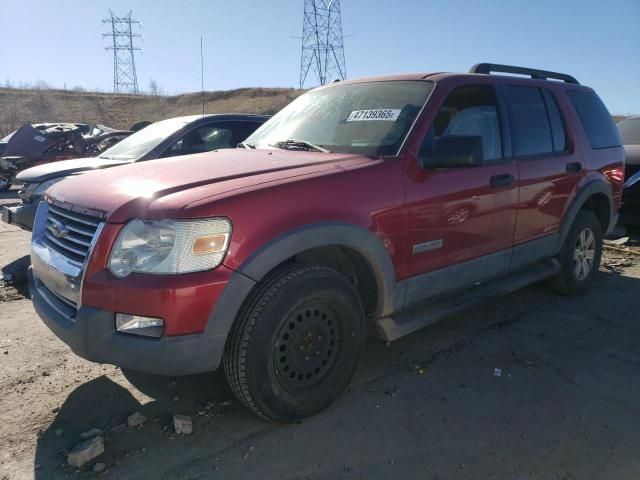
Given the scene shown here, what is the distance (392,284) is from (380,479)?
1.14m

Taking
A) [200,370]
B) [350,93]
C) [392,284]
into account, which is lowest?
[200,370]

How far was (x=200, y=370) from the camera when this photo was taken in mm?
2551

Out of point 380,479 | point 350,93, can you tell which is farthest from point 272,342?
point 350,93

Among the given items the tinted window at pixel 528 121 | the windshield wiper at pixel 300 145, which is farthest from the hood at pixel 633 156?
the windshield wiper at pixel 300 145

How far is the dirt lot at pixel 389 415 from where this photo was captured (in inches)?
101

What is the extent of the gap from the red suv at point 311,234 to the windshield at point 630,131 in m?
4.40

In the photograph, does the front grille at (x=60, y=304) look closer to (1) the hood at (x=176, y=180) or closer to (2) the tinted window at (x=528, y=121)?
(1) the hood at (x=176, y=180)

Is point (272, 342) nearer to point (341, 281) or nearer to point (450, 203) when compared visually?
point (341, 281)

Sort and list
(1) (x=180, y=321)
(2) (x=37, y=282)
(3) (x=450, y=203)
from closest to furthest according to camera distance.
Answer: (1) (x=180, y=321), (2) (x=37, y=282), (3) (x=450, y=203)

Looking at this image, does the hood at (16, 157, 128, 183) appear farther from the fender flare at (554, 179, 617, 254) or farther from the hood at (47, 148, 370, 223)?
the fender flare at (554, 179, 617, 254)

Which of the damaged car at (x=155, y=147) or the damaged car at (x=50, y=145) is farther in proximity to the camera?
the damaged car at (x=50, y=145)

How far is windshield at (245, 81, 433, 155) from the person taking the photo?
3391mm

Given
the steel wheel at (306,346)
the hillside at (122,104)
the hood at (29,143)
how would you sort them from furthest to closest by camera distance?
1. the hillside at (122,104)
2. the hood at (29,143)
3. the steel wheel at (306,346)

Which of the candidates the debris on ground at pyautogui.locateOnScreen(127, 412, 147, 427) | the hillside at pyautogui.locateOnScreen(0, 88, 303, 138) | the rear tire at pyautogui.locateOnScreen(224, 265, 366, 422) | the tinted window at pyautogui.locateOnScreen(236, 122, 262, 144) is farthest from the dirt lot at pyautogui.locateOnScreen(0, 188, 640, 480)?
the hillside at pyautogui.locateOnScreen(0, 88, 303, 138)
